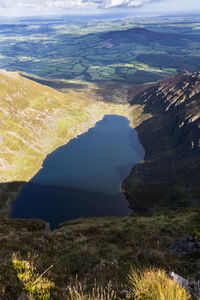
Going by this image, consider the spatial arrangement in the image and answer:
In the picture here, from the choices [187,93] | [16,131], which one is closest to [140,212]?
[16,131]

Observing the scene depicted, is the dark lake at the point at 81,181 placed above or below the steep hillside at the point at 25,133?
below

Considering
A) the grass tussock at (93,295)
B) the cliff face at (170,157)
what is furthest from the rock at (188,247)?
the cliff face at (170,157)

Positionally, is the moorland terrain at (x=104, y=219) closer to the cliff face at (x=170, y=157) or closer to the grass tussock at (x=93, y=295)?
the grass tussock at (x=93, y=295)

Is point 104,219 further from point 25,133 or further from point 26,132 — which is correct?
point 26,132

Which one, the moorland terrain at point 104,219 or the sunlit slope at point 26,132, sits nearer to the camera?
the moorland terrain at point 104,219

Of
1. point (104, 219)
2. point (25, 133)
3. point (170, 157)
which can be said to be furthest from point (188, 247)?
point (25, 133)

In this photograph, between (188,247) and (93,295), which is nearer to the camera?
(93,295)

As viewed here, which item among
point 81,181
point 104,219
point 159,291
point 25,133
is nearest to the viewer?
point 159,291
